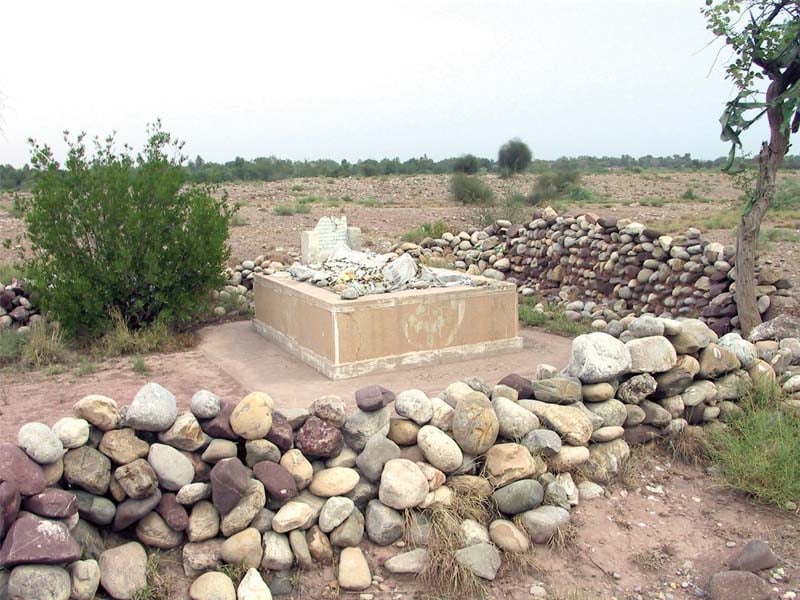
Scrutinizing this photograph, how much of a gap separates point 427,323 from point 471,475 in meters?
3.28

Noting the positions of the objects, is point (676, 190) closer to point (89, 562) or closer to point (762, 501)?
point (762, 501)

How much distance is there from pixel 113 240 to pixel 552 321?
5.75 metres

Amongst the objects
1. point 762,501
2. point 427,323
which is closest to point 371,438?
point 762,501

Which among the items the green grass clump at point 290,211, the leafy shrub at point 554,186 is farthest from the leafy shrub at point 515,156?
the green grass clump at point 290,211

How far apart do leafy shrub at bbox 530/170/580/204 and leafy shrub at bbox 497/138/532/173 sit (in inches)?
333

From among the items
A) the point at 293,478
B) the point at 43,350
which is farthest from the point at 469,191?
the point at 293,478

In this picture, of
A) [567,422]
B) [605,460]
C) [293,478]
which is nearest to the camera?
[293,478]

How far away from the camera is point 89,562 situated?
3.73m

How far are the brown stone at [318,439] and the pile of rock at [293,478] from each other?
0.04ft

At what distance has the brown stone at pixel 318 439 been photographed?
4535 mm

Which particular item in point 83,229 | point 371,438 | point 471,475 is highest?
point 83,229

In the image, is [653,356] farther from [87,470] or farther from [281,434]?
[87,470]

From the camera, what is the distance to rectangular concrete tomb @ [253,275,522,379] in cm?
753

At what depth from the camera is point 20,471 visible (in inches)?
143
